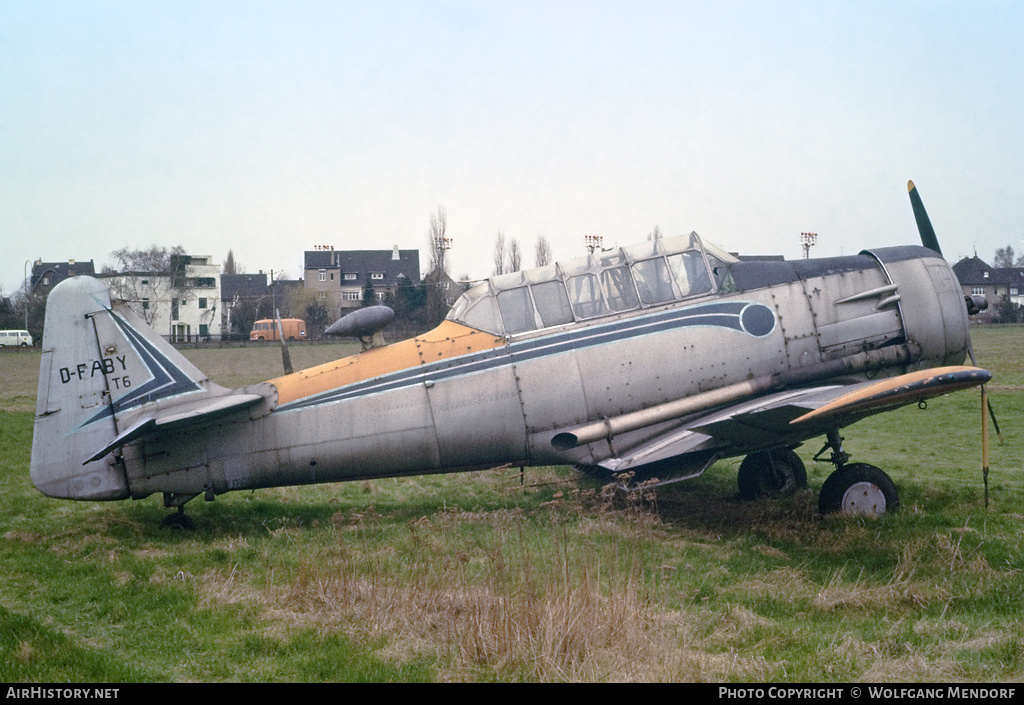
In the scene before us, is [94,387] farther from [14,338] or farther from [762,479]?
[14,338]

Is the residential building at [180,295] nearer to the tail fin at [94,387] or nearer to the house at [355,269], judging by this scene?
the house at [355,269]

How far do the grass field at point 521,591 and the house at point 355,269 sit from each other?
1348 inches

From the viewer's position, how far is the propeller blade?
31.3ft

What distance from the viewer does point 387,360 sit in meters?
8.41

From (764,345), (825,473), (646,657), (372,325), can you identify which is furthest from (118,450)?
(825,473)

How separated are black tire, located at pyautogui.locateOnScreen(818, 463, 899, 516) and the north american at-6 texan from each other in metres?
0.02

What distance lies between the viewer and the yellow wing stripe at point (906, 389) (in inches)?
253

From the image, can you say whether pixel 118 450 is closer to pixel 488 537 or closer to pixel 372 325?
pixel 372 325

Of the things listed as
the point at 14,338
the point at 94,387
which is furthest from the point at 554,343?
the point at 14,338

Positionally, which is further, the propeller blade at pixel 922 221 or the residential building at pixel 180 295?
the residential building at pixel 180 295

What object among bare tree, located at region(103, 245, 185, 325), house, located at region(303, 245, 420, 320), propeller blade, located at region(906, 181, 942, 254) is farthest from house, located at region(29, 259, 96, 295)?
propeller blade, located at region(906, 181, 942, 254)

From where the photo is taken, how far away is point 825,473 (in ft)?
36.3

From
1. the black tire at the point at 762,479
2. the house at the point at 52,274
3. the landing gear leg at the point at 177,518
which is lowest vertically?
the black tire at the point at 762,479

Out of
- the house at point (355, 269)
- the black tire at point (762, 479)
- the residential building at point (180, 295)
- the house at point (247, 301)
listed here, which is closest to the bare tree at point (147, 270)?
the residential building at point (180, 295)
